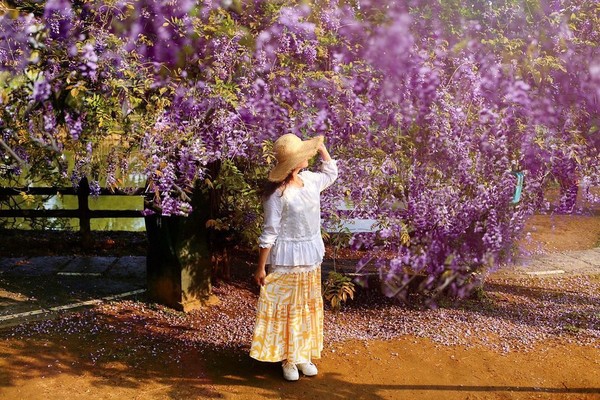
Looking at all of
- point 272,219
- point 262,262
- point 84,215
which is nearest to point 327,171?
point 272,219

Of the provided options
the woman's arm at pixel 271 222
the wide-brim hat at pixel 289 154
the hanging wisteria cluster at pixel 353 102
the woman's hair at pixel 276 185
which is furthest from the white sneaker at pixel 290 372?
the hanging wisteria cluster at pixel 353 102

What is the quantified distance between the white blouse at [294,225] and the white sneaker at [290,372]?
855 mm

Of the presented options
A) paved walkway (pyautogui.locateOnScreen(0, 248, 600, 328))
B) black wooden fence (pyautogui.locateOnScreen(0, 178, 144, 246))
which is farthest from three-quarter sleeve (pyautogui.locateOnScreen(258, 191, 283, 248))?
black wooden fence (pyautogui.locateOnScreen(0, 178, 144, 246))

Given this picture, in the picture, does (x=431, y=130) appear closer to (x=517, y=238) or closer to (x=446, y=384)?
(x=517, y=238)

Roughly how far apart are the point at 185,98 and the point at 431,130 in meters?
2.43

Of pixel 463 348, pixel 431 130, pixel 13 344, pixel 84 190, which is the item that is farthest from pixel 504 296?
pixel 84 190

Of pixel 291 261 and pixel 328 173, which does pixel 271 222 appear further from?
pixel 328 173

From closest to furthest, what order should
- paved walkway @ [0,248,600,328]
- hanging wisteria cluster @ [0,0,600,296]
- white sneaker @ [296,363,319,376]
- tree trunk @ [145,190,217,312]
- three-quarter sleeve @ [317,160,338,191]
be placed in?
three-quarter sleeve @ [317,160,338,191]
white sneaker @ [296,363,319,376]
hanging wisteria cluster @ [0,0,600,296]
tree trunk @ [145,190,217,312]
paved walkway @ [0,248,600,328]

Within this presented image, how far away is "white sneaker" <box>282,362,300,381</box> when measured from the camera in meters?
4.66

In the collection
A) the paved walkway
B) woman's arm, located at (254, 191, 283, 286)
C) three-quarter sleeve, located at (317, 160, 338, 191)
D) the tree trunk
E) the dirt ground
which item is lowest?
the dirt ground

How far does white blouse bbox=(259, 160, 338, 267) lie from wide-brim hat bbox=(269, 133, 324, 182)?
13cm

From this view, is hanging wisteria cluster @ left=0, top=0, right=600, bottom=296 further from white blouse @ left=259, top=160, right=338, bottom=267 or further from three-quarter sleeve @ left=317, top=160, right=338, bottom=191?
white blouse @ left=259, top=160, right=338, bottom=267

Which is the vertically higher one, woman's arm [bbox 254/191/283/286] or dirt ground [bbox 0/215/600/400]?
woman's arm [bbox 254/191/283/286]

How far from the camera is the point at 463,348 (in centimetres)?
541
